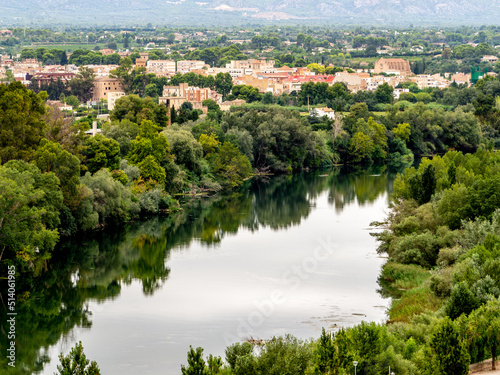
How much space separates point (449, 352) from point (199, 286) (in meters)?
7.77

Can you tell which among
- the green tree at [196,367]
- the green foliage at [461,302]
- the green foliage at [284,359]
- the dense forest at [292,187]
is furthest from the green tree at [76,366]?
the green foliage at [461,302]

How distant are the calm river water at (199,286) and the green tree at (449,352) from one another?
3734mm

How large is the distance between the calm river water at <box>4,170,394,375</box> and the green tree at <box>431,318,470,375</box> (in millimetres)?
3734

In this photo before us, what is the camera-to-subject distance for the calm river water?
14477mm

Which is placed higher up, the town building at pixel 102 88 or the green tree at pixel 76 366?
the green tree at pixel 76 366

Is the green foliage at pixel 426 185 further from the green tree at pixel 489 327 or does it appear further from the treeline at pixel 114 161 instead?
the green tree at pixel 489 327

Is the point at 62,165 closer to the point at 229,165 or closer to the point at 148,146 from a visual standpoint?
the point at 148,146

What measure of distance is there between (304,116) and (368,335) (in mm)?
33420

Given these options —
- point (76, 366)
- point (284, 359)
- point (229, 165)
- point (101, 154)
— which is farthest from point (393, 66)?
point (76, 366)

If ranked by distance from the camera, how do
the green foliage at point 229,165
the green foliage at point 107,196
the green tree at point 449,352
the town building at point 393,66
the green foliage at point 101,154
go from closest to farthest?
the green tree at point 449,352 → the green foliage at point 107,196 → the green foliage at point 101,154 → the green foliage at point 229,165 → the town building at point 393,66

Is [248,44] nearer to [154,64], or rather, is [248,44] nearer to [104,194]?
[154,64]

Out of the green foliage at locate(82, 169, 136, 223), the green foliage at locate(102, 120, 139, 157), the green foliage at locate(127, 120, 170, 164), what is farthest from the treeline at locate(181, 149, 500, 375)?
the green foliage at locate(102, 120, 139, 157)

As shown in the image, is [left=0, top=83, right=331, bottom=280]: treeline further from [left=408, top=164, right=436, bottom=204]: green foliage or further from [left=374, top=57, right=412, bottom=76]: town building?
[left=374, top=57, right=412, bottom=76]: town building

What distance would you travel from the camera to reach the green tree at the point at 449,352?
10.9 meters
